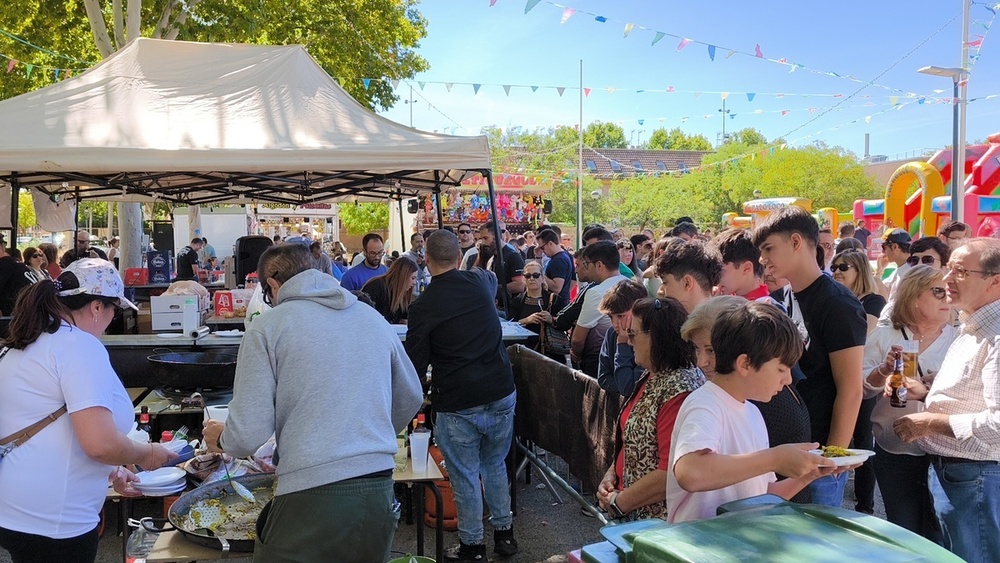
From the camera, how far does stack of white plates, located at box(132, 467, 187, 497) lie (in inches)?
115

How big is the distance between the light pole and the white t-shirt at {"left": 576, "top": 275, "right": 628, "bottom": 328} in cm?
954

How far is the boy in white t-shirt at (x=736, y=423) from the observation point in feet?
5.83

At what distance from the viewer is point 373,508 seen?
7.89 feet

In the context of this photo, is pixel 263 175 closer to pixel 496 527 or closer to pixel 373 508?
pixel 496 527

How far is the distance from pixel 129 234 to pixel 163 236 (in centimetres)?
1325

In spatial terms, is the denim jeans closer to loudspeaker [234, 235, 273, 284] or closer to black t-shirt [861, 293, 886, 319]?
black t-shirt [861, 293, 886, 319]

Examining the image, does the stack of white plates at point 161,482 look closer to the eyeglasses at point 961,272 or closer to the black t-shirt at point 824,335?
the black t-shirt at point 824,335

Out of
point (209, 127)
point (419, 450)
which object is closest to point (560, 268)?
point (209, 127)

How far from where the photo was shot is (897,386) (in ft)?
9.72

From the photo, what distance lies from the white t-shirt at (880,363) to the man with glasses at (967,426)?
0.23 metres

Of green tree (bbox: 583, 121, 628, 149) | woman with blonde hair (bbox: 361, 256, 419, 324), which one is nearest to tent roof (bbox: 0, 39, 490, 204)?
woman with blonde hair (bbox: 361, 256, 419, 324)

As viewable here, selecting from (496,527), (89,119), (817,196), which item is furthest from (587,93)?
(817,196)

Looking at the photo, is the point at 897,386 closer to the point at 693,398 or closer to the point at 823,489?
the point at 823,489

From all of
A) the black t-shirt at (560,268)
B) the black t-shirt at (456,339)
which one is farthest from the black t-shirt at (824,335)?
the black t-shirt at (560,268)
